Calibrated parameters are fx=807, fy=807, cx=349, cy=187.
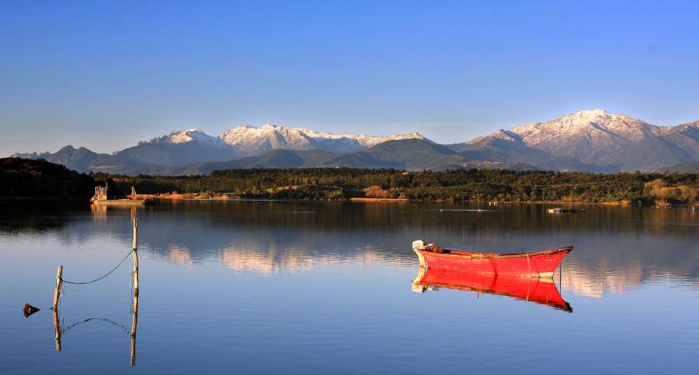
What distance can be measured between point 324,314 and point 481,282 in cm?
1336

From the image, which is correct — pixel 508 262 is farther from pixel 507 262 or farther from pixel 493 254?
pixel 493 254

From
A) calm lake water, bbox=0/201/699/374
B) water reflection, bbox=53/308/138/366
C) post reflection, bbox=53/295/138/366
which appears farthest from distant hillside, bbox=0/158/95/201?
water reflection, bbox=53/308/138/366

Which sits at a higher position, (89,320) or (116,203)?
(116,203)

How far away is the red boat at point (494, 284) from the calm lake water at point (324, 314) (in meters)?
0.75

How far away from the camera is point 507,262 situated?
152 ft

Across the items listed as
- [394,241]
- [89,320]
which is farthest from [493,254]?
[394,241]

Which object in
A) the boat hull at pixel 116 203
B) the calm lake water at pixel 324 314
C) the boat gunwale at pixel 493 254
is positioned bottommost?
the calm lake water at pixel 324 314

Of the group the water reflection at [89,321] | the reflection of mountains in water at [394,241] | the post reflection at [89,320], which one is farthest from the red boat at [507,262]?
the water reflection at [89,321]

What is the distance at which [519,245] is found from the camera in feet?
233

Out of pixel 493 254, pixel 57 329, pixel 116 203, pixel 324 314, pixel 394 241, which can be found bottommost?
pixel 324 314

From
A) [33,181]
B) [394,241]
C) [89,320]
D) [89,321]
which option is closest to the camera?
[89,321]

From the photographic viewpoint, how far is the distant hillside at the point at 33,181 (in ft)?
583

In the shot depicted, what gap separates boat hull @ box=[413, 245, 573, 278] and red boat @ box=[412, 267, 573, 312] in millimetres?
240

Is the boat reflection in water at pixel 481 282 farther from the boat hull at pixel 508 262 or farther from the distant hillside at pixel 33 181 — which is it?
the distant hillside at pixel 33 181
